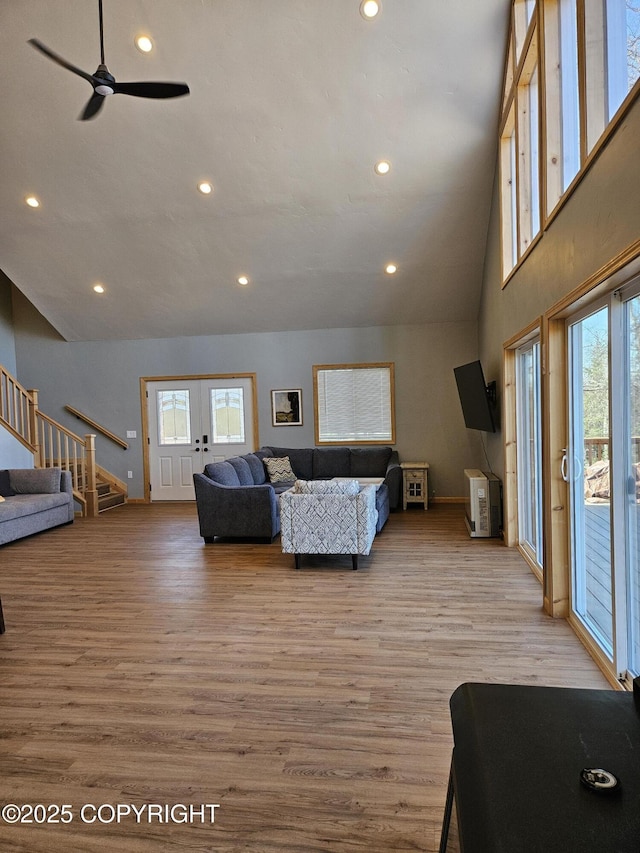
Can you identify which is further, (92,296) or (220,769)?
(92,296)

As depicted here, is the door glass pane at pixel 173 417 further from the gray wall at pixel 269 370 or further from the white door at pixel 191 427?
the gray wall at pixel 269 370

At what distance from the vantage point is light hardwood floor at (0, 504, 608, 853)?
1.94m

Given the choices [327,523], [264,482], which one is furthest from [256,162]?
[264,482]

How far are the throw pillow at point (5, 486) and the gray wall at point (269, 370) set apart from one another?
2.24m

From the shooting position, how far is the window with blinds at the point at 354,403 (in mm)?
8812

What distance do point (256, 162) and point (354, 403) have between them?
405 centimetres

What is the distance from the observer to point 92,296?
8.45 m

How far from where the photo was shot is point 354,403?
29.2ft

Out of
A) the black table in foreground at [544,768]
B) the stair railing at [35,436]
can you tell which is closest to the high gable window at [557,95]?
the black table in foreground at [544,768]

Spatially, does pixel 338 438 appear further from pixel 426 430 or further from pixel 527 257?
pixel 527 257

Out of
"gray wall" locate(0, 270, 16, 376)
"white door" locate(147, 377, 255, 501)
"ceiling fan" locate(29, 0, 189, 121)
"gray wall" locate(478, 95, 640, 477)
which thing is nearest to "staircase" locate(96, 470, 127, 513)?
"white door" locate(147, 377, 255, 501)

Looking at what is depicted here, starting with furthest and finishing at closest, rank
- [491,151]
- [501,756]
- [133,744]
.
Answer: [491,151] < [133,744] < [501,756]

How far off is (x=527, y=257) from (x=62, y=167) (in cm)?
540

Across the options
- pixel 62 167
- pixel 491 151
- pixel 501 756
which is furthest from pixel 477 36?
pixel 501 756
